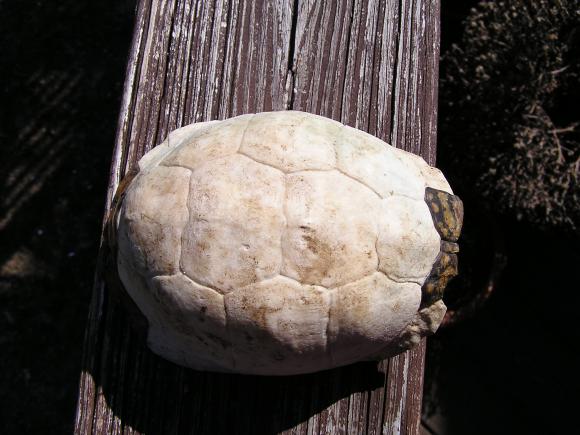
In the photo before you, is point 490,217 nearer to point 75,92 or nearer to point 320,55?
point 320,55

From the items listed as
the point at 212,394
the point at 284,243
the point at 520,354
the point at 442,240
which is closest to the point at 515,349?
the point at 520,354

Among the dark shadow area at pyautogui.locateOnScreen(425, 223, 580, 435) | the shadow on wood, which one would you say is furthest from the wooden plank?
the dark shadow area at pyautogui.locateOnScreen(425, 223, 580, 435)

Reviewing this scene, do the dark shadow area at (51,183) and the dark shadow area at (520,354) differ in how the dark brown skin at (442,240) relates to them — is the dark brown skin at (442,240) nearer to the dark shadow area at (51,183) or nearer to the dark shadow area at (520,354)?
the dark shadow area at (520,354)

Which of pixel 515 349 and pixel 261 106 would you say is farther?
pixel 515 349

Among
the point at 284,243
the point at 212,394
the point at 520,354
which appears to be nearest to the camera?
the point at 284,243

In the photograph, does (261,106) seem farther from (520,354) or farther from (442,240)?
(520,354)

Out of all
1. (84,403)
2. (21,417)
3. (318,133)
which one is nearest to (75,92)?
(21,417)

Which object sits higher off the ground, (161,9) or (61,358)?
(161,9)

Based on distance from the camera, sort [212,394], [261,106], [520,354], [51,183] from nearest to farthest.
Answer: [212,394]
[261,106]
[520,354]
[51,183]
